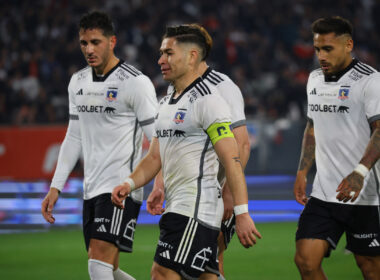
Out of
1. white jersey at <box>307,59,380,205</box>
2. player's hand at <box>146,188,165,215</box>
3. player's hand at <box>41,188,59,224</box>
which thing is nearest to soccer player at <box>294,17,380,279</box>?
white jersey at <box>307,59,380,205</box>

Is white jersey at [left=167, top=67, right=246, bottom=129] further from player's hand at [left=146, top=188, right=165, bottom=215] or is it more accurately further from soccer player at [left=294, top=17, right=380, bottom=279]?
player's hand at [left=146, top=188, right=165, bottom=215]

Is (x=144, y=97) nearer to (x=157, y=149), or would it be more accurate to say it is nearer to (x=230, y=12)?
(x=157, y=149)

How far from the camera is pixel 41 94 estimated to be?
1762 centimetres

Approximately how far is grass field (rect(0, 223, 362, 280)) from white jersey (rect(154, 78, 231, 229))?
392 centimetres

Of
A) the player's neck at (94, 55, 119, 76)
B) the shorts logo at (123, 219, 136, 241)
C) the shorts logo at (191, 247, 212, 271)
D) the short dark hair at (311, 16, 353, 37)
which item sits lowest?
the shorts logo at (123, 219, 136, 241)

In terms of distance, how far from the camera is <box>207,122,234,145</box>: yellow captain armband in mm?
4633

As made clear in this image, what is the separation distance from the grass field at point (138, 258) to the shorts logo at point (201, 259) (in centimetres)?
390

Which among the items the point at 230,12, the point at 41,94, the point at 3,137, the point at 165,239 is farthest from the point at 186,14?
the point at 165,239

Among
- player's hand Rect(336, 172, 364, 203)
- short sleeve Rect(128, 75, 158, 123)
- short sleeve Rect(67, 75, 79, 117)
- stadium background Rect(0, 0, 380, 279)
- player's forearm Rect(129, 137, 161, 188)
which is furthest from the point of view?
stadium background Rect(0, 0, 380, 279)

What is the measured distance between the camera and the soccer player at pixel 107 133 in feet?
19.3

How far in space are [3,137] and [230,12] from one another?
8.70 m

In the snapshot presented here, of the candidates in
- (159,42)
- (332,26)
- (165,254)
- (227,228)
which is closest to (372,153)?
(332,26)

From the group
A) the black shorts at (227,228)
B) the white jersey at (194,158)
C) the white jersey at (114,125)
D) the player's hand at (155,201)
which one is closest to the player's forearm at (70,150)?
the white jersey at (114,125)

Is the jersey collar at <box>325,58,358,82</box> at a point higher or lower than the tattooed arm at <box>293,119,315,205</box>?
higher
